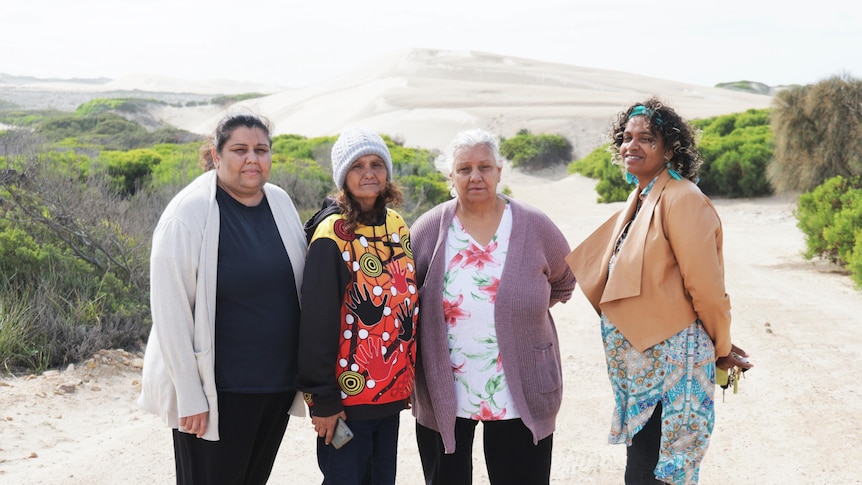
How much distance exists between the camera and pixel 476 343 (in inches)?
125

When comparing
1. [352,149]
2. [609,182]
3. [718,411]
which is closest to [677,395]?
[352,149]

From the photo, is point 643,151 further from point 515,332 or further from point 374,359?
point 374,359

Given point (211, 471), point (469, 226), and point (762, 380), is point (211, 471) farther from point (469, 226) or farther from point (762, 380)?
point (762, 380)

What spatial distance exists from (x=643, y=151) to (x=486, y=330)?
0.96m

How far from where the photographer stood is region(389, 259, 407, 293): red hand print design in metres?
3.06

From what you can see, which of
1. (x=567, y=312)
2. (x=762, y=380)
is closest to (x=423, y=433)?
(x=762, y=380)

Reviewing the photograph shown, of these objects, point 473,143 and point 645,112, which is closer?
point 645,112

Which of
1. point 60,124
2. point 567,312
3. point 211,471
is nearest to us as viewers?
point 211,471

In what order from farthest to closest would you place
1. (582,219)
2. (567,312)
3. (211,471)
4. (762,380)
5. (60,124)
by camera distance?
1. (60,124)
2. (582,219)
3. (567,312)
4. (762,380)
5. (211,471)

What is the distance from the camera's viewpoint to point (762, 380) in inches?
233

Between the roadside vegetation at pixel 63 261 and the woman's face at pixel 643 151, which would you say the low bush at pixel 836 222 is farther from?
the roadside vegetation at pixel 63 261

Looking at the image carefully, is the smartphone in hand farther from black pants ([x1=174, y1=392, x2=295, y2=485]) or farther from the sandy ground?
the sandy ground

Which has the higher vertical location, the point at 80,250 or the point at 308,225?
the point at 308,225

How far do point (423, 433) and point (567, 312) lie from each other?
200 inches
